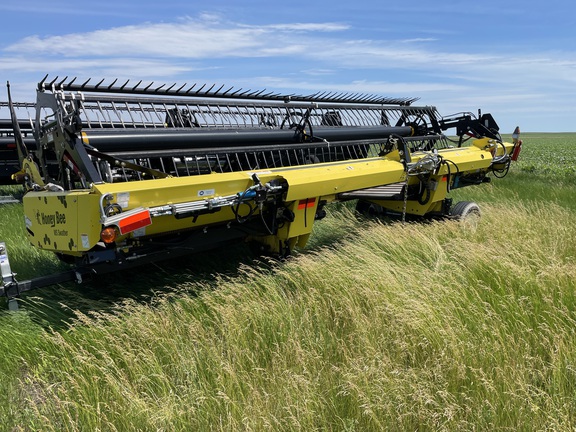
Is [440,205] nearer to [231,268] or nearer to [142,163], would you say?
[231,268]

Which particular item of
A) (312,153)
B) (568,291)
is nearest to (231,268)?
(312,153)

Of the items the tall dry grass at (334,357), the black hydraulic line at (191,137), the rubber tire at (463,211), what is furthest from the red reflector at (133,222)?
the rubber tire at (463,211)

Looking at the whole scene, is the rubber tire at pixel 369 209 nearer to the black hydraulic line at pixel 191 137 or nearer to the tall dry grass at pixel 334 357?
the black hydraulic line at pixel 191 137

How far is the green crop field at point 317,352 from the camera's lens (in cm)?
222

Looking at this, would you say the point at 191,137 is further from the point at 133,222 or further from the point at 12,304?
the point at 12,304

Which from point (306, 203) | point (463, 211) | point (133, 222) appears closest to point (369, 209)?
point (463, 211)

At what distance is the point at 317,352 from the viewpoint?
282 centimetres

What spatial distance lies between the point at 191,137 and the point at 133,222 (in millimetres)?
1530

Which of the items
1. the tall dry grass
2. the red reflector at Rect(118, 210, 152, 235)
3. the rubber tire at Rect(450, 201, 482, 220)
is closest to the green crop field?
the tall dry grass

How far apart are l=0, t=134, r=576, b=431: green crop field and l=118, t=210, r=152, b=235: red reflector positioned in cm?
61

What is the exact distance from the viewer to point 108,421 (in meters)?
2.26

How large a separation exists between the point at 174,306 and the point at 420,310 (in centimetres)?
162

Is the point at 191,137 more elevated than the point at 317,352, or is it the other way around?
the point at 191,137

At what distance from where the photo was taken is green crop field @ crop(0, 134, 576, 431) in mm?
2221
